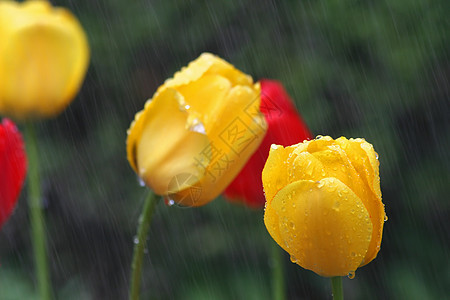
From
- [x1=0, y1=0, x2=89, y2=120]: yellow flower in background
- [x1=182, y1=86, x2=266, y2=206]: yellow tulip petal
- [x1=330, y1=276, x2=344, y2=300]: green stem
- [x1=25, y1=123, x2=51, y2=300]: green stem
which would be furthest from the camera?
[x1=0, y1=0, x2=89, y2=120]: yellow flower in background

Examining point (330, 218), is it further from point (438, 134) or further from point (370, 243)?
point (438, 134)

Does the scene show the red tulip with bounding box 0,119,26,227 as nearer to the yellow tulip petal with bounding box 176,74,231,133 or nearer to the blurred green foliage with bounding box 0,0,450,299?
the yellow tulip petal with bounding box 176,74,231,133

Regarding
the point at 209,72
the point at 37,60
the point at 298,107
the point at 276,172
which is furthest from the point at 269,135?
the point at 298,107

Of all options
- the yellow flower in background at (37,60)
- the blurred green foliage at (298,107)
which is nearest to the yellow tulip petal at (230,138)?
the yellow flower in background at (37,60)

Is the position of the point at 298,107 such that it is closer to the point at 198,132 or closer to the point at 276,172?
the point at 198,132

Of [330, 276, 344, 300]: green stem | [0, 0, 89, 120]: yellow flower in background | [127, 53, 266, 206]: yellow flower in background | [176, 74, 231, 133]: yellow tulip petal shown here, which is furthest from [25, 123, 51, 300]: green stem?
[330, 276, 344, 300]: green stem

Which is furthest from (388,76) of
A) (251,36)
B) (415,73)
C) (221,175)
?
(221,175)

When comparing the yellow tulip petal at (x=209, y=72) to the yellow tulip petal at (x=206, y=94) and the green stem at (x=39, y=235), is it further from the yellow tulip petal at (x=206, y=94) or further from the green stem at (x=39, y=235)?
the green stem at (x=39, y=235)
